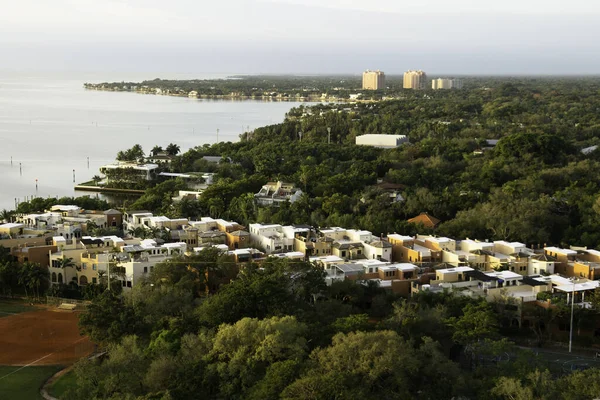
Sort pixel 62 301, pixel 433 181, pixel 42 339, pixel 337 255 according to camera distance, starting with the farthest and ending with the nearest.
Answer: pixel 433 181
pixel 337 255
pixel 62 301
pixel 42 339

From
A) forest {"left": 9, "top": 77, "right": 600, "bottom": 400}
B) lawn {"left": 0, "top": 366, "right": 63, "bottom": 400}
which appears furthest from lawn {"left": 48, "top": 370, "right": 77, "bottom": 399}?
forest {"left": 9, "top": 77, "right": 600, "bottom": 400}

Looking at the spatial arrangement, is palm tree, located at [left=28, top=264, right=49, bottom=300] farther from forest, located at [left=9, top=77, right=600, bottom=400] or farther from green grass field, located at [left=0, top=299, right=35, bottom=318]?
forest, located at [left=9, top=77, right=600, bottom=400]

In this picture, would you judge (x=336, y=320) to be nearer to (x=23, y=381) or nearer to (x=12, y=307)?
(x=23, y=381)

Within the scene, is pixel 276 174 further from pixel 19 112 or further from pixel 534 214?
pixel 19 112

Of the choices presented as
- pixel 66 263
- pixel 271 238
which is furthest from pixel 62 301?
pixel 271 238

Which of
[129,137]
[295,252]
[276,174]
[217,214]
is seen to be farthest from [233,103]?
[295,252]

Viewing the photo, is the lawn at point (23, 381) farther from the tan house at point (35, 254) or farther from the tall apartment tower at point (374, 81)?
the tall apartment tower at point (374, 81)

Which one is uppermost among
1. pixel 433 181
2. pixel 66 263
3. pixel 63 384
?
pixel 433 181
